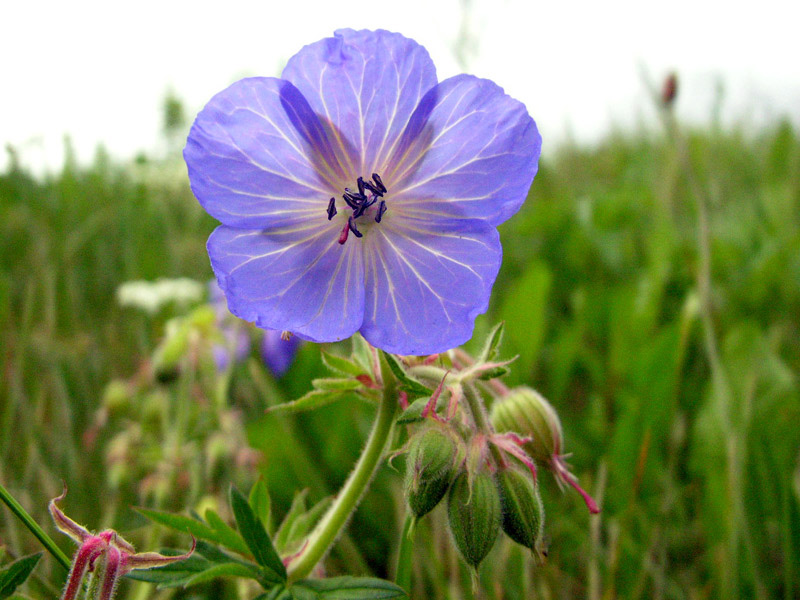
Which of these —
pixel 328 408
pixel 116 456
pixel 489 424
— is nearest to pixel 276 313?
pixel 489 424

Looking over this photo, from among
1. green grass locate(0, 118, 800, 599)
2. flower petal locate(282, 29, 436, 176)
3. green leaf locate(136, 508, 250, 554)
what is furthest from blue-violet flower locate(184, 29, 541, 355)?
green grass locate(0, 118, 800, 599)

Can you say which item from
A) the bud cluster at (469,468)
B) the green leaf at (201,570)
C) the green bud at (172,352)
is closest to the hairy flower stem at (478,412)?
the bud cluster at (469,468)

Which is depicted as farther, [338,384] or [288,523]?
[288,523]

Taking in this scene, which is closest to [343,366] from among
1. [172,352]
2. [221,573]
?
[221,573]

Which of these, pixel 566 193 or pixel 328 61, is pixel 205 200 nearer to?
pixel 328 61

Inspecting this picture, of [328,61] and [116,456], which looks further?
[116,456]

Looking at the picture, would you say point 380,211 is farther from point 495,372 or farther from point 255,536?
point 255,536

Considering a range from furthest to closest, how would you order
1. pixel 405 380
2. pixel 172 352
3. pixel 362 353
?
pixel 172 352 < pixel 362 353 < pixel 405 380
